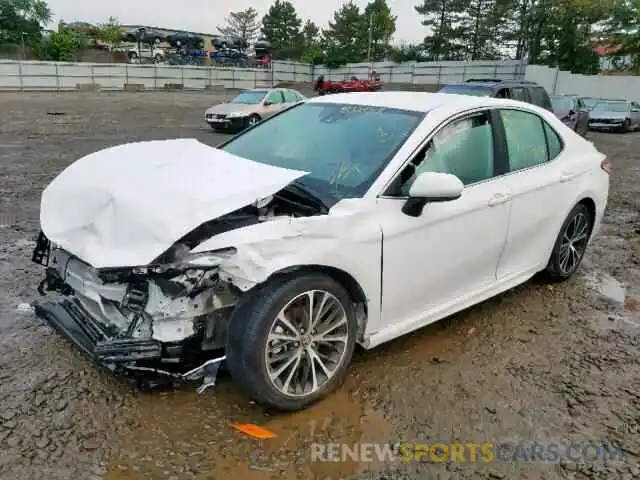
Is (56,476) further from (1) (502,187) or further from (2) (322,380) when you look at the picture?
(1) (502,187)

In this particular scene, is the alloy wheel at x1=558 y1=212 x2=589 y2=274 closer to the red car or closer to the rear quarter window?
the rear quarter window

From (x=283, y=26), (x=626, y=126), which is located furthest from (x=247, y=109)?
(x=283, y=26)

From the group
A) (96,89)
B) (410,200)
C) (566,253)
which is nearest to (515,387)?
(410,200)

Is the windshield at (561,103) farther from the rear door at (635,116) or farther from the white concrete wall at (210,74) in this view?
the white concrete wall at (210,74)

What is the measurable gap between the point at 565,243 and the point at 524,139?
1.10 meters

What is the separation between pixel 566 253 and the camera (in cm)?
486

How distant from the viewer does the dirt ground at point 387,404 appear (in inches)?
104

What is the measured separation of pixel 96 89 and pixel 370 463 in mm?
41377

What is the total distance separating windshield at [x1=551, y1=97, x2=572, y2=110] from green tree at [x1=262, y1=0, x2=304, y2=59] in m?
69.1

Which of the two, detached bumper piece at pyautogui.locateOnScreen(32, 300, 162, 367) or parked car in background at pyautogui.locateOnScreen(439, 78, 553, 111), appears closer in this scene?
detached bumper piece at pyautogui.locateOnScreen(32, 300, 162, 367)

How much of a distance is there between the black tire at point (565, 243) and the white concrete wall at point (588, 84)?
38258mm

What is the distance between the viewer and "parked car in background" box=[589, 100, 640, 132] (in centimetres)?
2270

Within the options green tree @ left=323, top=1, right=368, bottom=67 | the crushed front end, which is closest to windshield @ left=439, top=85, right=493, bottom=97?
the crushed front end

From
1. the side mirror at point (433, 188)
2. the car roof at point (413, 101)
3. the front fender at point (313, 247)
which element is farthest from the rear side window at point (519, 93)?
the front fender at point (313, 247)
